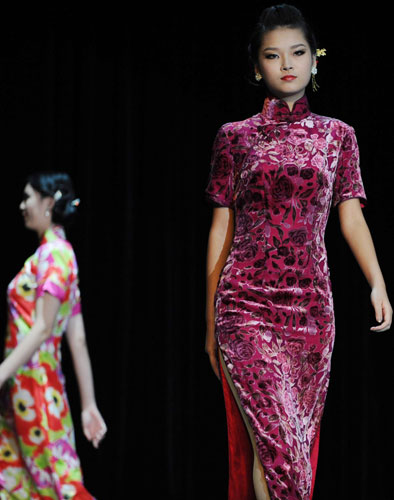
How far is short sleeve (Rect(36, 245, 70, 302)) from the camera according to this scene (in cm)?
274

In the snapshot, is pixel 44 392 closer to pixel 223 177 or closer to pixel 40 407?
pixel 40 407

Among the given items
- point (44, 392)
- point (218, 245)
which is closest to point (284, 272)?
point (218, 245)

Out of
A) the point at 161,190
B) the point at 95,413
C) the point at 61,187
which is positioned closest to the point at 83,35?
the point at 161,190

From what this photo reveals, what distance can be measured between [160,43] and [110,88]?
34cm

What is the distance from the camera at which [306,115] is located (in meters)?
2.51

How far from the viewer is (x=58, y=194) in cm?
299

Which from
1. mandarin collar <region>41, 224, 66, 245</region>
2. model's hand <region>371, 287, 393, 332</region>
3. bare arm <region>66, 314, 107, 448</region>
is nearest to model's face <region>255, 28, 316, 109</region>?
model's hand <region>371, 287, 393, 332</region>

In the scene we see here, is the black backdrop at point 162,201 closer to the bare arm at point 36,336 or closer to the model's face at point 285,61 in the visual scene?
the bare arm at point 36,336

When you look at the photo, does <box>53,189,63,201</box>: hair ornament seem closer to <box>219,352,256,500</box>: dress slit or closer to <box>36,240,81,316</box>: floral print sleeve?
<box>36,240,81,316</box>: floral print sleeve

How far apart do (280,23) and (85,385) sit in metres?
1.34

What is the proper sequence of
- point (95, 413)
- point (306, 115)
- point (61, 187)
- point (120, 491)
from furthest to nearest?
point (120, 491), point (61, 187), point (95, 413), point (306, 115)

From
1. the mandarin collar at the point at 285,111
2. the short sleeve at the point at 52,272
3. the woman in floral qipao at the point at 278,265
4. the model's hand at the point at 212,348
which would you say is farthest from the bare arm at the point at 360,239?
the short sleeve at the point at 52,272

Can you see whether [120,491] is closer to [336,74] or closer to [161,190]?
[161,190]

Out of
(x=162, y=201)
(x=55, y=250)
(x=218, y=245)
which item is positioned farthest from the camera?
(x=162, y=201)
